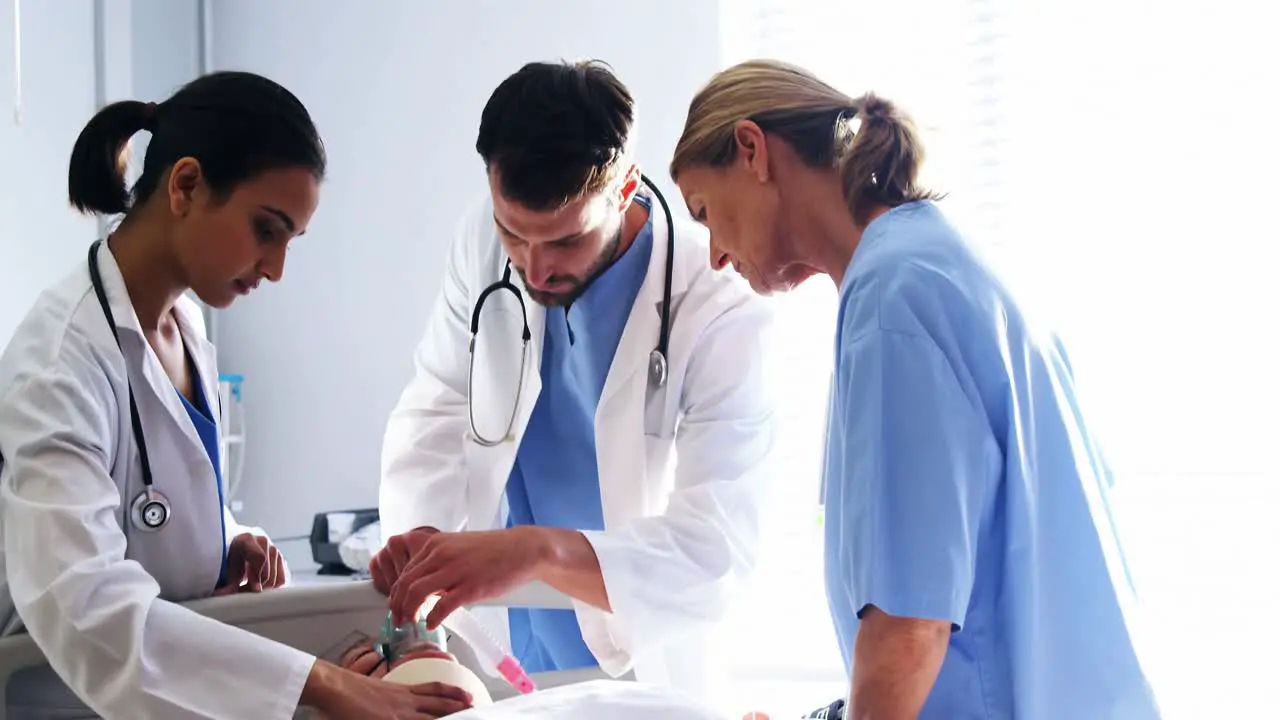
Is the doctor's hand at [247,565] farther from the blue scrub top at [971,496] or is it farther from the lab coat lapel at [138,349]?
the blue scrub top at [971,496]

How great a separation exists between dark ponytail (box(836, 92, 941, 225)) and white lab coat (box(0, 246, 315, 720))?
761 mm

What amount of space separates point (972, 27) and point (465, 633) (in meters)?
2.17

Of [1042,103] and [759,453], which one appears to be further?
[1042,103]

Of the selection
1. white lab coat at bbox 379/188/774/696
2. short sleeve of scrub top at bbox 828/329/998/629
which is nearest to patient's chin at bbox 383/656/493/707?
white lab coat at bbox 379/188/774/696

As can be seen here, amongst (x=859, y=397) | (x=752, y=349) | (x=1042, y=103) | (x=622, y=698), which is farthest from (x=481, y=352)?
(x=1042, y=103)

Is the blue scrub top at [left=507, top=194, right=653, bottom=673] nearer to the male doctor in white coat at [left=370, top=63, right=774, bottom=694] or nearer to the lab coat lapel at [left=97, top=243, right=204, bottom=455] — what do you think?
the male doctor in white coat at [left=370, top=63, right=774, bottom=694]

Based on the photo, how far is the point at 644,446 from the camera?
1.80 metres

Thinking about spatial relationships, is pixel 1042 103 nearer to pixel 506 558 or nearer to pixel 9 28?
pixel 506 558

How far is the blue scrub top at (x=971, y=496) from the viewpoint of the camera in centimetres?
107

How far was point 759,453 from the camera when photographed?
1.78 meters

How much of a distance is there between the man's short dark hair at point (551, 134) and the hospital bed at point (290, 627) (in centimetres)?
55

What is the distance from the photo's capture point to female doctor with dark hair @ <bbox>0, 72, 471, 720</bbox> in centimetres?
125

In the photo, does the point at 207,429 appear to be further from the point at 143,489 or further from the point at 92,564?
the point at 92,564

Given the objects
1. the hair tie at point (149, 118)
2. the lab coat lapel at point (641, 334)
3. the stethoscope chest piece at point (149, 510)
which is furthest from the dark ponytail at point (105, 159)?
the lab coat lapel at point (641, 334)
